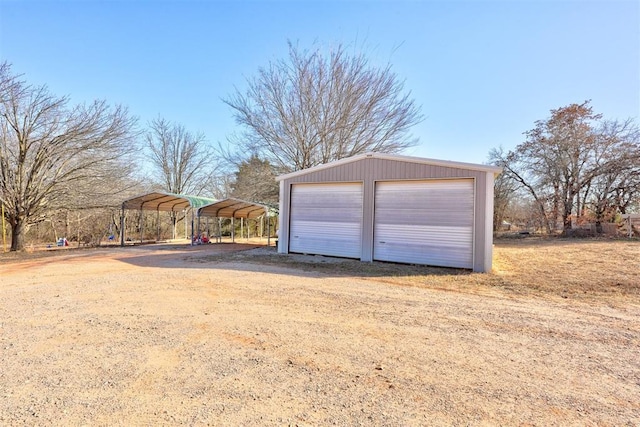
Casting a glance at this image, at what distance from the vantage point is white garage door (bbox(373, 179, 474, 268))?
8211 mm

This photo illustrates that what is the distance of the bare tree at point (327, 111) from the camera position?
14.6 metres

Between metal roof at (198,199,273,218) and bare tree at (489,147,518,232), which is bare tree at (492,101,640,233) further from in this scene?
metal roof at (198,199,273,218)

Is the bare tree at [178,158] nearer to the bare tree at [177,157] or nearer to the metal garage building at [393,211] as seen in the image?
the bare tree at [177,157]

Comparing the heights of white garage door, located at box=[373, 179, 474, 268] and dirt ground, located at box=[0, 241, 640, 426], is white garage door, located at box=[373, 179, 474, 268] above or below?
above

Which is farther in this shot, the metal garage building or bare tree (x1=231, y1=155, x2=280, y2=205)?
bare tree (x1=231, y1=155, x2=280, y2=205)

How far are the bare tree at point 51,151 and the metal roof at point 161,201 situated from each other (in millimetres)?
1651

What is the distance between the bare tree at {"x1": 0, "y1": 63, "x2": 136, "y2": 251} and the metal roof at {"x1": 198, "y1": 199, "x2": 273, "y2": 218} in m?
4.02

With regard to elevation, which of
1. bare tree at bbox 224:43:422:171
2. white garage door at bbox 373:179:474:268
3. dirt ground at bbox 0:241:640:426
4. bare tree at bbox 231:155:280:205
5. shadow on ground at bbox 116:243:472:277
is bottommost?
dirt ground at bbox 0:241:640:426

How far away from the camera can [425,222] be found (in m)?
8.72

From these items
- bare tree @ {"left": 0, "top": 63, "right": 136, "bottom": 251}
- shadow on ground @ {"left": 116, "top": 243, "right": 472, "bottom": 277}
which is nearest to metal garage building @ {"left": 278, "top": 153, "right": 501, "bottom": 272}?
shadow on ground @ {"left": 116, "top": 243, "right": 472, "bottom": 277}

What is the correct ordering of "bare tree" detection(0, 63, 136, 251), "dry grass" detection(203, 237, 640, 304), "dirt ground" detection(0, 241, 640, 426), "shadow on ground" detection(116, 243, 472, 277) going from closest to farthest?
1. "dirt ground" detection(0, 241, 640, 426)
2. "dry grass" detection(203, 237, 640, 304)
3. "shadow on ground" detection(116, 243, 472, 277)
4. "bare tree" detection(0, 63, 136, 251)

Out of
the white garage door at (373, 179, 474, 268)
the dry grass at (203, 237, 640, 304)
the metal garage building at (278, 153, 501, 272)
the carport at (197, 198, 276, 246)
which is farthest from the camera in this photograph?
the carport at (197, 198, 276, 246)

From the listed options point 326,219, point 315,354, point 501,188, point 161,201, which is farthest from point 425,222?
point 501,188

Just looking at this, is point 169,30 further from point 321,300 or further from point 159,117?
point 159,117
